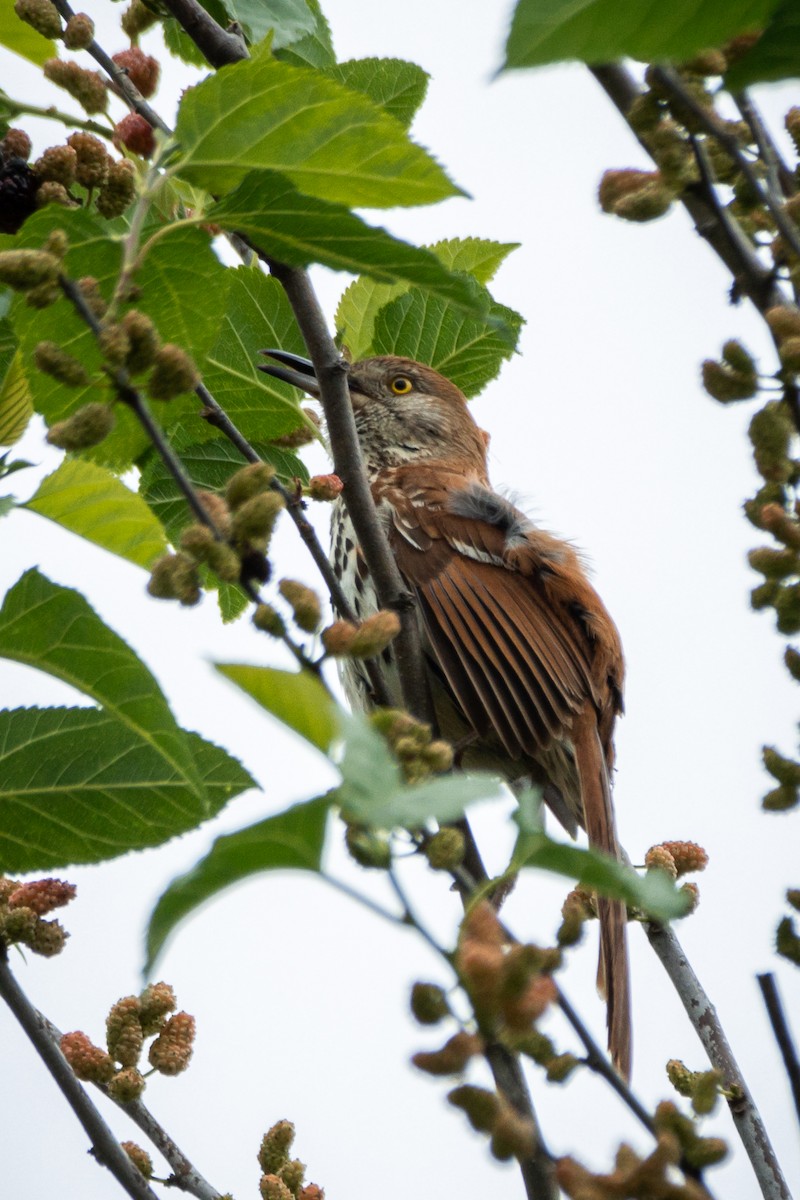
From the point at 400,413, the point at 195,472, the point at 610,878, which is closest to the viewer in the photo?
the point at 610,878

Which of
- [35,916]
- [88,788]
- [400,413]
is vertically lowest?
[35,916]

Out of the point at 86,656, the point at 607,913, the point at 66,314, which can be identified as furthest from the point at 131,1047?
the point at 607,913

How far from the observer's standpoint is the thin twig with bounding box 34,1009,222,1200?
2.06 m

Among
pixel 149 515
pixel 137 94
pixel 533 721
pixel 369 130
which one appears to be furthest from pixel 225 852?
pixel 533 721

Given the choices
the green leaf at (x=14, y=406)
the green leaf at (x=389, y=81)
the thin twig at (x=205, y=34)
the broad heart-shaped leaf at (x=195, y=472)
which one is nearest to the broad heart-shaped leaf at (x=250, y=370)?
the broad heart-shaped leaf at (x=195, y=472)

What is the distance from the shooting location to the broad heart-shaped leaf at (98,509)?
5.41 feet

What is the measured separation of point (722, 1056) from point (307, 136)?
170cm

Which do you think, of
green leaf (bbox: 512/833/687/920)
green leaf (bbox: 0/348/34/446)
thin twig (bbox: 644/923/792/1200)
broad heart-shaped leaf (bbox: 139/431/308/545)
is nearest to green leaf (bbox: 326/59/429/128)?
broad heart-shaped leaf (bbox: 139/431/308/545)

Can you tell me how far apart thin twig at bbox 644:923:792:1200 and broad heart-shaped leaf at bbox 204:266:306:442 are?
4.02 ft

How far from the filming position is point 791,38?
1.00 metres

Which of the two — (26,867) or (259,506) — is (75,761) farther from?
(259,506)

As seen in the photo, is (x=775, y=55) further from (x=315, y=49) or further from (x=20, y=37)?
(x=315, y=49)

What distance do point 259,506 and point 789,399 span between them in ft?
1.66

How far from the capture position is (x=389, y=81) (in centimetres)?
261
